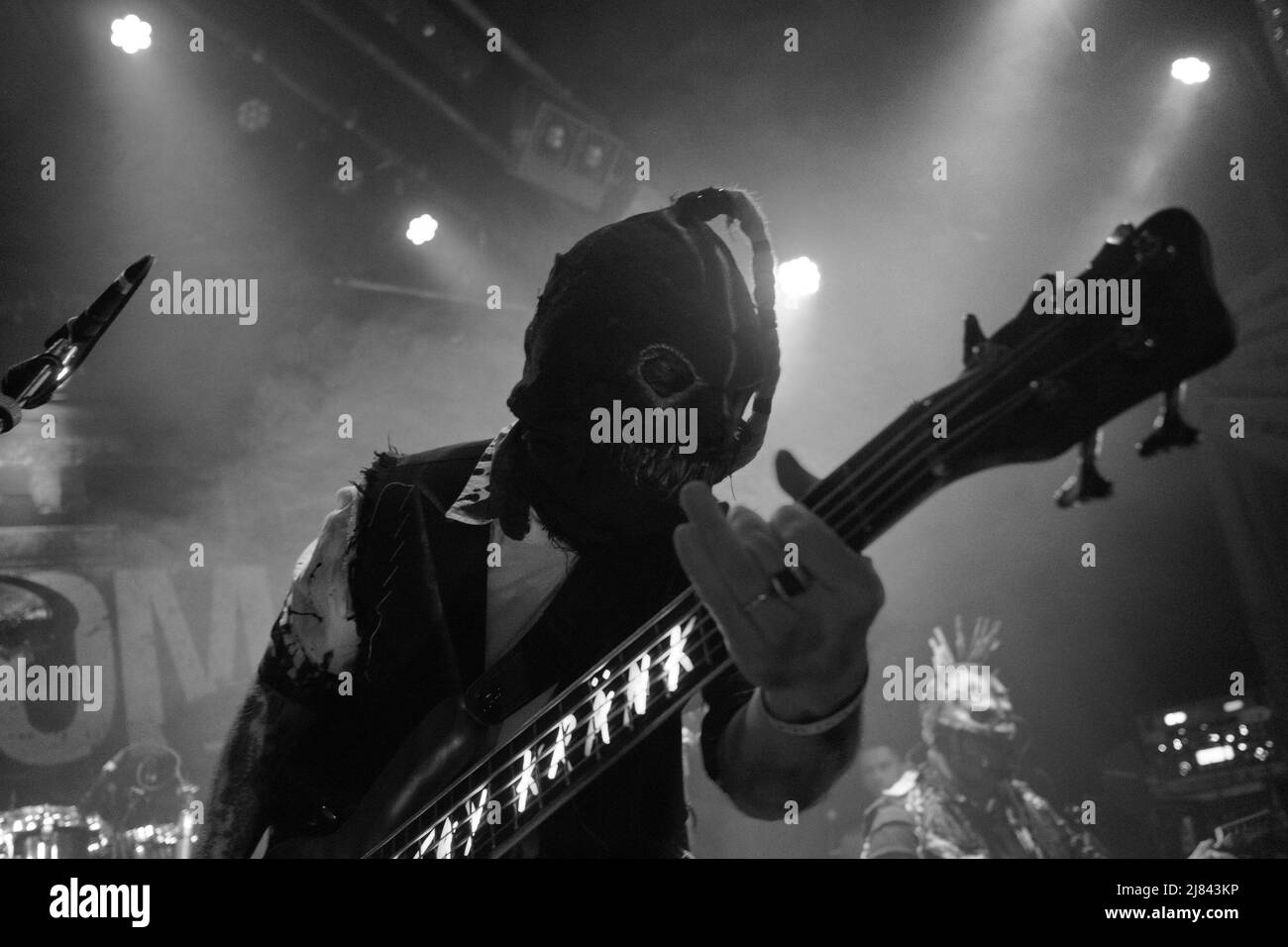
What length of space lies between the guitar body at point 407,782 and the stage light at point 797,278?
187 inches

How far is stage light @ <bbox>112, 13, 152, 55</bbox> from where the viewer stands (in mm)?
4820

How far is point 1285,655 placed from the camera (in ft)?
21.0

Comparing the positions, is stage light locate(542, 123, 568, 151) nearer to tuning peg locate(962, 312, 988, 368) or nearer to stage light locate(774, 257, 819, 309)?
stage light locate(774, 257, 819, 309)

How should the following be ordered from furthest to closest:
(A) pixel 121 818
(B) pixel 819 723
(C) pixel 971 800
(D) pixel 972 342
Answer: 1. (A) pixel 121 818
2. (C) pixel 971 800
3. (B) pixel 819 723
4. (D) pixel 972 342

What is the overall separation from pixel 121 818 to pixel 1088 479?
22.9 feet

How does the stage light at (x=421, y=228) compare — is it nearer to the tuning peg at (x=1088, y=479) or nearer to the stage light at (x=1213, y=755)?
the tuning peg at (x=1088, y=479)

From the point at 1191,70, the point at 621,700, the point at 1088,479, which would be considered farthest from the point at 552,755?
the point at 1191,70

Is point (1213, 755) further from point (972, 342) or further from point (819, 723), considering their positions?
point (972, 342)

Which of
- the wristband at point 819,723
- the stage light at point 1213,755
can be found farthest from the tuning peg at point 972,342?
the stage light at point 1213,755

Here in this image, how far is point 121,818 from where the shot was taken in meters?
5.97

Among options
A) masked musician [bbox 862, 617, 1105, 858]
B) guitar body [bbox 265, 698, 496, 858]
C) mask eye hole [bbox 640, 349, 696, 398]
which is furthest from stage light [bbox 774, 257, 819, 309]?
guitar body [bbox 265, 698, 496, 858]

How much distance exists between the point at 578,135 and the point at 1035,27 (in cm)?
313

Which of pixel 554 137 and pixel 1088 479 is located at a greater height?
pixel 554 137
